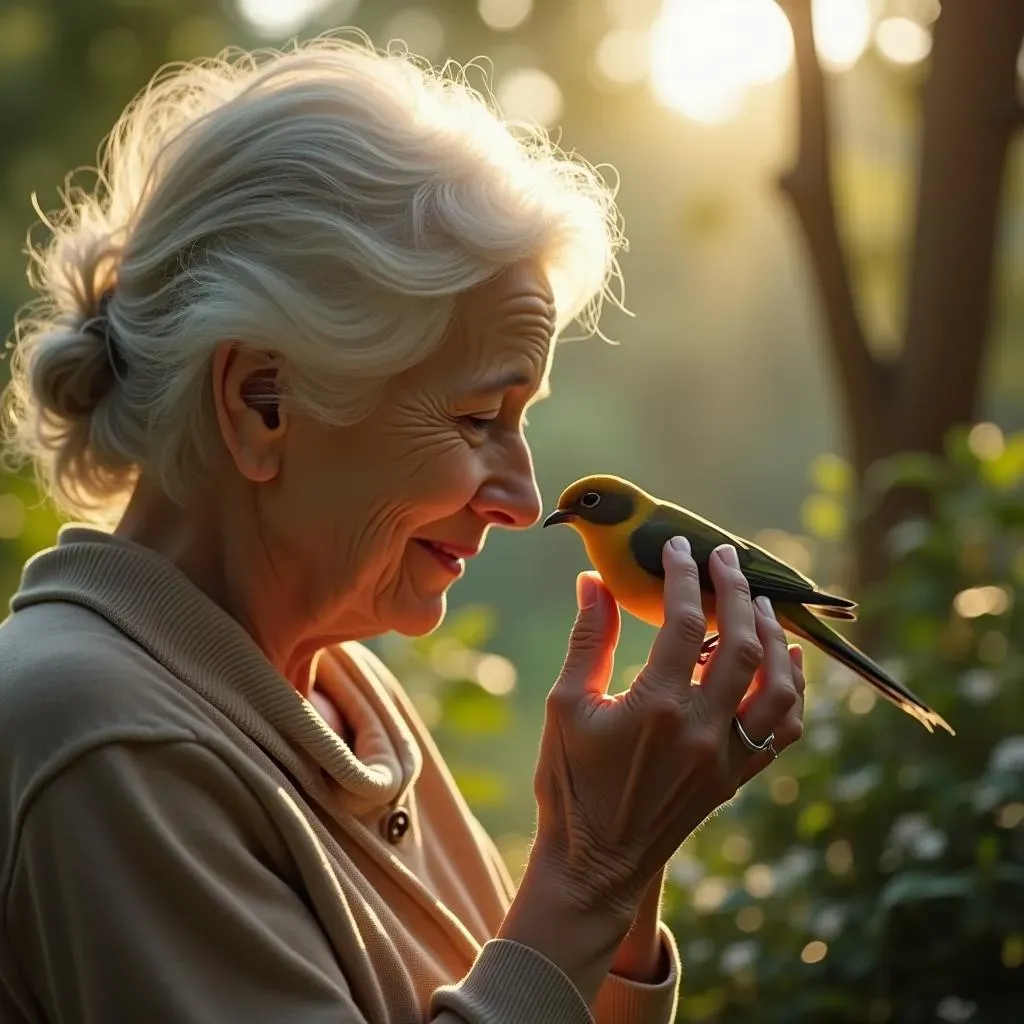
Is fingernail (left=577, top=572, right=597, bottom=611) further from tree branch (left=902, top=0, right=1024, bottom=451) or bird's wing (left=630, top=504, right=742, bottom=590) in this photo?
tree branch (left=902, top=0, right=1024, bottom=451)

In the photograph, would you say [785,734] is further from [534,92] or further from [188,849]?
[534,92]

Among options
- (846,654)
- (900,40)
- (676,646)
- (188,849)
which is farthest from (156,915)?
(900,40)

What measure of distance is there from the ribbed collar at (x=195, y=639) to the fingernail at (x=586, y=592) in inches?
11.0

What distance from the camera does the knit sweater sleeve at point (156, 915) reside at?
1.11 metres

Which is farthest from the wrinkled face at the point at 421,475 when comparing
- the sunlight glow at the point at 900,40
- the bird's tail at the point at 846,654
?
the sunlight glow at the point at 900,40

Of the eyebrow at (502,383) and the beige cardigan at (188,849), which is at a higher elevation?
the eyebrow at (502,383)

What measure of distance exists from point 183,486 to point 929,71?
2.43 meters

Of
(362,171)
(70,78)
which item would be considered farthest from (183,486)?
(70,78)

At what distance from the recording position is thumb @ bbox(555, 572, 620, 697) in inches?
51.6

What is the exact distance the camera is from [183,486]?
141 centimetres

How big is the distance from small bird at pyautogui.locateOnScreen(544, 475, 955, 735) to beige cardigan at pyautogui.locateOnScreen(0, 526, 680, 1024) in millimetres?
333

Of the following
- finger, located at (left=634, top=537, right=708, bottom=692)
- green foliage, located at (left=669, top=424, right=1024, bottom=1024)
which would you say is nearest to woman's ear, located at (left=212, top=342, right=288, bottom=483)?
finger, located at (left=634, top=537, right=708, bottom=692)

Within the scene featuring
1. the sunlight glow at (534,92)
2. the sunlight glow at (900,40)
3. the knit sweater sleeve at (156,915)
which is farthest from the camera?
the sunlight glow at (534,92)

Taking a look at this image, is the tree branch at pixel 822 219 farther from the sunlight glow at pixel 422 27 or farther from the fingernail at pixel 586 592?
the sunlight glow at pixel 422 27
